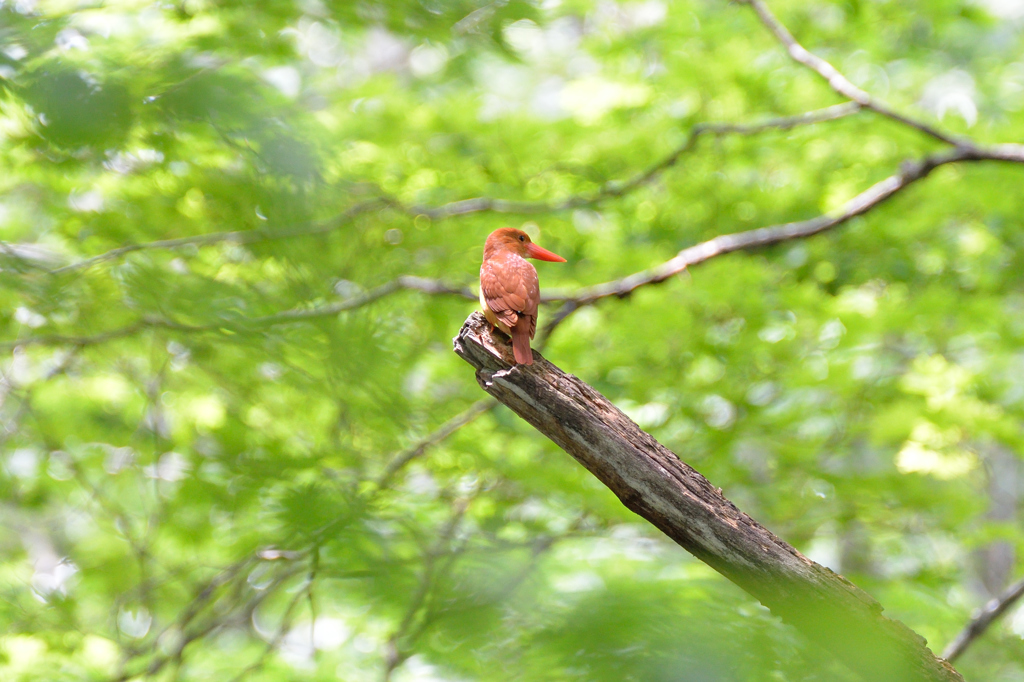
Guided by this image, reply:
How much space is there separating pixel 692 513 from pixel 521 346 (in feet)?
1.64

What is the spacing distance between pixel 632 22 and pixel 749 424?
2.98m

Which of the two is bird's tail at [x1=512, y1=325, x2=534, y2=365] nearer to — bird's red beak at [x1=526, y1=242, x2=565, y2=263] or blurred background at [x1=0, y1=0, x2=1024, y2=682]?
blurred background at [x1=0, y1=0, x2=1024, y2=682]

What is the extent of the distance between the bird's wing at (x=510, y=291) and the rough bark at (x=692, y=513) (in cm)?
21

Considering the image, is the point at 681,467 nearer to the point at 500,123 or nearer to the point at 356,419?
the point at 356,419

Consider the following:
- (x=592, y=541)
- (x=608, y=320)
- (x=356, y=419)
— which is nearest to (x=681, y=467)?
(x=356, y=419)

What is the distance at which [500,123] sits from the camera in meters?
3.64

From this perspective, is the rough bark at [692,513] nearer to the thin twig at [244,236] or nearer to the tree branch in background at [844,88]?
the thin twig at [244,236]

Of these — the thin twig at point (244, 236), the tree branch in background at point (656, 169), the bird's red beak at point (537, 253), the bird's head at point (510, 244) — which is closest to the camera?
the thin twig at point (244, 236)

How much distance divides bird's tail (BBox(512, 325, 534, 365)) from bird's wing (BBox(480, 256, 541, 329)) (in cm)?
3

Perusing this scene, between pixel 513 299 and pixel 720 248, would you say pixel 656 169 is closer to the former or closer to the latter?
pixel 720 248

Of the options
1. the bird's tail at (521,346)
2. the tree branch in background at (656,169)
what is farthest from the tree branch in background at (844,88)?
the bird's tail at (521,346)

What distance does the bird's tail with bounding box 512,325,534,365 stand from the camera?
4.81ft

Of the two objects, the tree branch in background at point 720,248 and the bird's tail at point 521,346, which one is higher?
the bird's tail at point 521,346

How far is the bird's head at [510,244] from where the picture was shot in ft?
7.39
